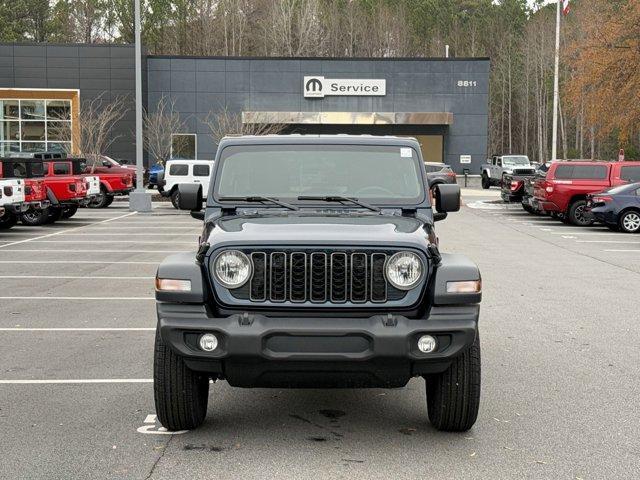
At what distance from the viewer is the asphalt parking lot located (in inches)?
200

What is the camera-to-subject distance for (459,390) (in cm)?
543

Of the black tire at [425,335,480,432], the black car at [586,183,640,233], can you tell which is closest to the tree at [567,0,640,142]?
the black car at [586,183,640,233]

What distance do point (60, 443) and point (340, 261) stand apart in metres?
2.04

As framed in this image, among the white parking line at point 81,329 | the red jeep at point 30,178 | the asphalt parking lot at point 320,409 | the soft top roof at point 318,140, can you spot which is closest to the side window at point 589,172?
the asphalt parking lot at point 320,409

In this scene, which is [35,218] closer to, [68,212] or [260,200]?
[68,212]

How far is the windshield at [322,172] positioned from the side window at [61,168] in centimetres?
1962

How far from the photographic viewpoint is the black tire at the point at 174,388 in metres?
5.41

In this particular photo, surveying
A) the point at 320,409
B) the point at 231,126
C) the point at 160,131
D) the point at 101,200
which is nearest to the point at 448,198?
the point at 320,409

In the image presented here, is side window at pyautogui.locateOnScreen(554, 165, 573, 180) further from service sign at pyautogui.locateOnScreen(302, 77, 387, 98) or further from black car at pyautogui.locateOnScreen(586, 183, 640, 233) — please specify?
service sign at pyautogui.locateOnScreen(302, 77, 387, 98)

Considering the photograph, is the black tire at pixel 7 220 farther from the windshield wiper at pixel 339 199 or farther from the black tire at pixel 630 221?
the windshield wiper at pixel 339 199

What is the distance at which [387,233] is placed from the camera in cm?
545

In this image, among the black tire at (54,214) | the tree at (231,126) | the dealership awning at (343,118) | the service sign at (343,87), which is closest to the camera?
the black tire at (54,214)

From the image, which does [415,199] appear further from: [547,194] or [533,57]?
[533,57]

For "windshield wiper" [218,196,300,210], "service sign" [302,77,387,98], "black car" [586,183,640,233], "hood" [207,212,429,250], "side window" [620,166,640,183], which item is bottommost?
"black car" [586,183,640,233]
